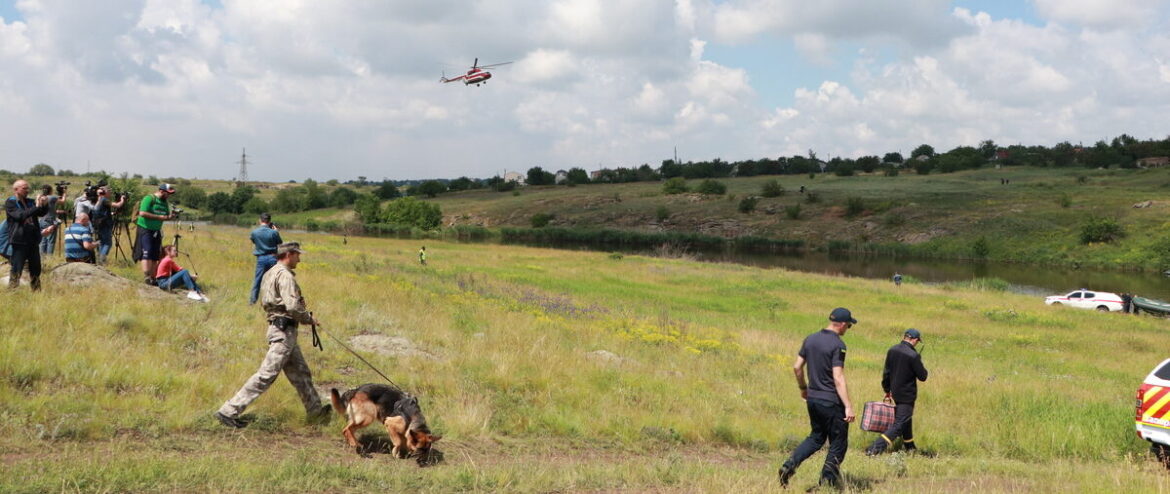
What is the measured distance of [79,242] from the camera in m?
13.0

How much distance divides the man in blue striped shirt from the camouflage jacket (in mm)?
8080

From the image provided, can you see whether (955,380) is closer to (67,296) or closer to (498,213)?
(67,296)

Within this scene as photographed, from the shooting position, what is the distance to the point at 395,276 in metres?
24.8

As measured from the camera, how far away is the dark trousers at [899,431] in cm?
970

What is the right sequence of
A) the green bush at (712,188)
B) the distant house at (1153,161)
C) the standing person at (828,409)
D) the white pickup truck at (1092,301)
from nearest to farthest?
the standing person at (828,409), the white pickup truck at (1092,301), the green bush at (712,188), the distant house at (1153,161)

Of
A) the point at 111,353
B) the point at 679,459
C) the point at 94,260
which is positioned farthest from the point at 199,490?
the point at 94,260

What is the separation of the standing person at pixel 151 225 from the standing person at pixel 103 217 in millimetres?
1443

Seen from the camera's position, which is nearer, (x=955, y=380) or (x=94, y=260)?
(x=94, y=260)

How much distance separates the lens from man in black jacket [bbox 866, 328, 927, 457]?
974 cm

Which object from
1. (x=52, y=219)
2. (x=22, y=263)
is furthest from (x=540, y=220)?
(x=22, y=263)

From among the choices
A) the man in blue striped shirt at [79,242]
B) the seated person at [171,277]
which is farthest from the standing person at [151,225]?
the man in blue striped shirt at [79,242]

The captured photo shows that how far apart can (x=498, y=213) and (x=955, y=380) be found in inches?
4625

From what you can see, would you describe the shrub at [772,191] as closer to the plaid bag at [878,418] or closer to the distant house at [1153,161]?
the distant house at [1153,161]

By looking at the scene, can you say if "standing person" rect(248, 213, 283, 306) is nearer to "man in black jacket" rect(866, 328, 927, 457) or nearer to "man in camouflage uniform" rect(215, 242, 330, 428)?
"man in camouflage uniform" rect(215, 242, 330, 428)
